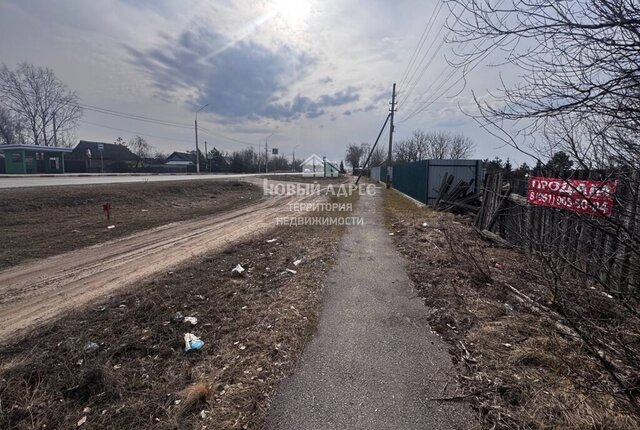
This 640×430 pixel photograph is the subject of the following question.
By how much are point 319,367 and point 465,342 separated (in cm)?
165

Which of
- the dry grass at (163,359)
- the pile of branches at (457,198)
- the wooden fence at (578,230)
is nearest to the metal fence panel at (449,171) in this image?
the pile of branches at (457,198)

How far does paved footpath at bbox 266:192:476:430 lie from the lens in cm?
223

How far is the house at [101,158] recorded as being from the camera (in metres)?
47.8

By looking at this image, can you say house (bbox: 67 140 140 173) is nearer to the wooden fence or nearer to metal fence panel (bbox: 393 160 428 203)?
metal fence panel (bbox: 393 160 428 203)

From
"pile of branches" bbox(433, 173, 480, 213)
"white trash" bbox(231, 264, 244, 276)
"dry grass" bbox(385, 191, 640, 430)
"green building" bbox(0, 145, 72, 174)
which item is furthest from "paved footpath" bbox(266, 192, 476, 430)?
"green building" bbox(0, 145, 72, 174)

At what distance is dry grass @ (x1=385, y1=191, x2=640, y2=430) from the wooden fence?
42cm

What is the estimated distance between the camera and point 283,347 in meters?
3.18

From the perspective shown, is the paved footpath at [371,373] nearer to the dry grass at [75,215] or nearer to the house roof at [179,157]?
the dry grass at [75,215]

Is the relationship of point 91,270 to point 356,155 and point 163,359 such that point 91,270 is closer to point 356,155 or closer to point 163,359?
point 163,359

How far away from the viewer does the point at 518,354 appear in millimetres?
2861

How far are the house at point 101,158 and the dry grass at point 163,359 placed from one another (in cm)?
5371

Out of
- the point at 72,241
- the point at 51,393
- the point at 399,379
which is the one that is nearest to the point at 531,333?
the point at 399,379

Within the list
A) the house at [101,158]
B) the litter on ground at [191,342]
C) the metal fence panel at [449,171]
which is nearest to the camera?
the litter on ground at [191,342]

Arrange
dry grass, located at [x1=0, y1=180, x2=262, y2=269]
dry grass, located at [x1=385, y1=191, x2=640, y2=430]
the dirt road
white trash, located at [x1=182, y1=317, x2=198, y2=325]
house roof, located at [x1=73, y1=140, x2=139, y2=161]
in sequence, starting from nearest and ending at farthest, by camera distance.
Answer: dry grass, located at [x1=385, y1=191, x2=640, y2=430], white trash, located at [x1=182, y1=317, x2=198, y2=325], the dirt road, dry grass, located at [x1=0, y1=180, x2=262, y2=269], house roof, located at [x1=73, y1=140, x2=139, y2=161]
